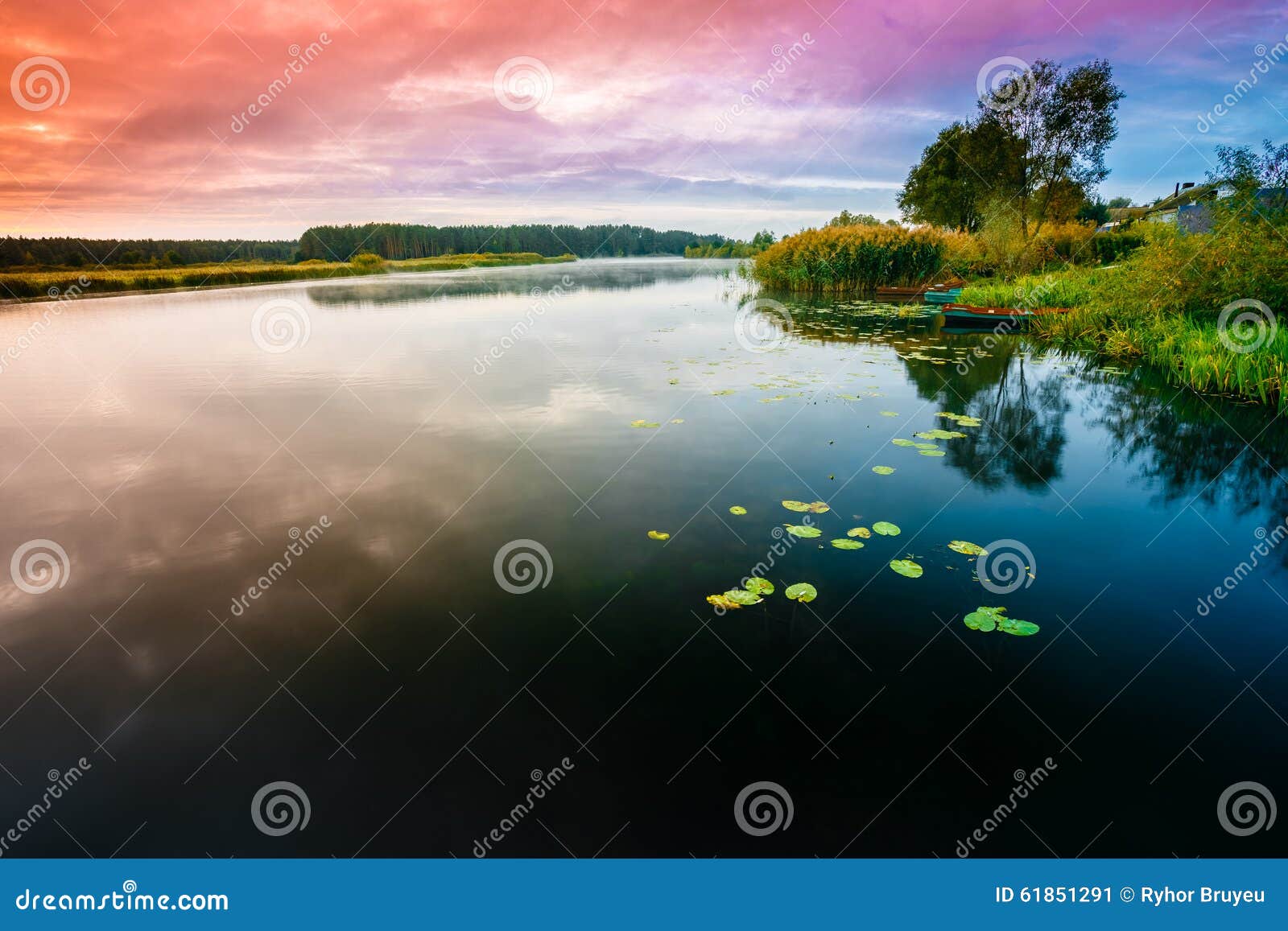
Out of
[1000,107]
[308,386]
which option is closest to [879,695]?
[308,386]

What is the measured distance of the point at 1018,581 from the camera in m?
5.29

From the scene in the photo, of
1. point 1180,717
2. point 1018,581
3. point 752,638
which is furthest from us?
point 1018,581

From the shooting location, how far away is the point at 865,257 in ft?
101

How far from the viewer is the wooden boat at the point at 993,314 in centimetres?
1823

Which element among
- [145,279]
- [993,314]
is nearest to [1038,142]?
[993,314]

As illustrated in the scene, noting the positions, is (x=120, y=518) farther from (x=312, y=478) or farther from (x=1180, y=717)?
(x=1180, y=717)

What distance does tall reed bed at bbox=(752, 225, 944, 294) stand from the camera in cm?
3059

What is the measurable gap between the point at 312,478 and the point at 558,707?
17.7ft
